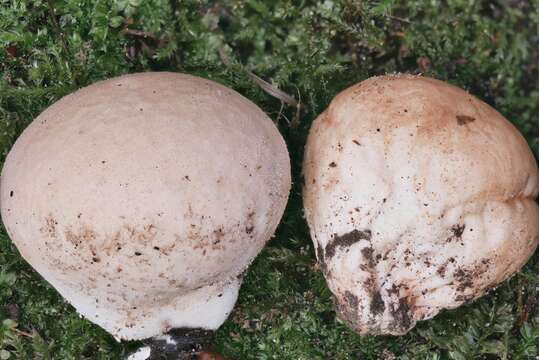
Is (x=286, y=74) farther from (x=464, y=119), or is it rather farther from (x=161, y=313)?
(x=161, y=313)

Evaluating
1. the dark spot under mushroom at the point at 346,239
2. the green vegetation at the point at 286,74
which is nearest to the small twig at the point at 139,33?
the green vegetation at the point at 286,74

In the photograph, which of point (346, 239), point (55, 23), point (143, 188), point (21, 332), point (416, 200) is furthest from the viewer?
point (55, 23)

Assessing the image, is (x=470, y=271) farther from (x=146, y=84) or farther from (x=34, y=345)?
(x=34, y=345)

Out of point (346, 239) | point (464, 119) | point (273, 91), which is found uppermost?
point (464, 119)

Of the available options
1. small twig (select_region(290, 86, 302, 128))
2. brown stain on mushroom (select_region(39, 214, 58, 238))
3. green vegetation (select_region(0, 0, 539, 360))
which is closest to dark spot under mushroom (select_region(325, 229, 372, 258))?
green vegetation (select_region(0, 0, 539, 360))

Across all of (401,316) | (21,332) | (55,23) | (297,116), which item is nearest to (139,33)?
(55,23)
